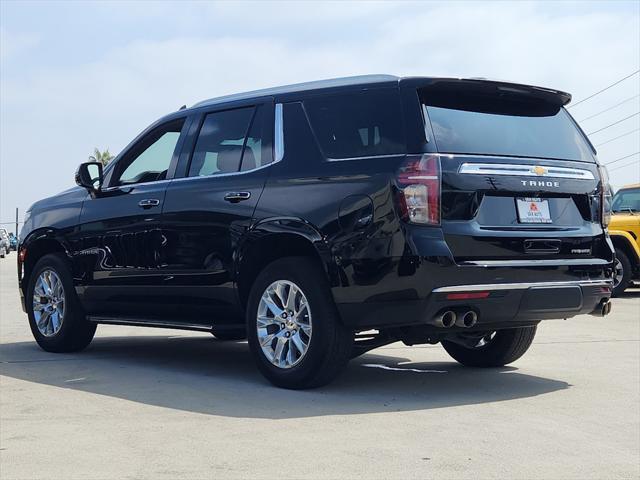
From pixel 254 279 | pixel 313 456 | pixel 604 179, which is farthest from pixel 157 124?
pixel 313 456

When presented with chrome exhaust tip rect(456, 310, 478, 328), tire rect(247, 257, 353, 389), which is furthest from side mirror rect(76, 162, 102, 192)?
chrome exhaust tip rect(456, 310, 478, 328)

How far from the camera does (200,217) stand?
24.3 ft

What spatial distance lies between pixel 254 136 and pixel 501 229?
1962 mm

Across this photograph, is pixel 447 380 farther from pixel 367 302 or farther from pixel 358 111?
pixel 358 111

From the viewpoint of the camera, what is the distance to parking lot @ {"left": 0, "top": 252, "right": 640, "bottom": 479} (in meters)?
4.77

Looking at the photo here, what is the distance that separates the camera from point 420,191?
6.16m

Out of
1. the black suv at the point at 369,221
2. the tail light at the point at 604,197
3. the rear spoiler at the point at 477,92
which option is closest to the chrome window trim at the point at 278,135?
the black suv at the point at 369,221

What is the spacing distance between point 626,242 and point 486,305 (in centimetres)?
1158

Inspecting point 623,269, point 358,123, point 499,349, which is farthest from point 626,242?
point 358,123

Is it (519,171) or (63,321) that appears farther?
(63,321)

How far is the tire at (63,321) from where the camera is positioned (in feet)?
28.9

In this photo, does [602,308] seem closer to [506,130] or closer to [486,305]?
[486,305]

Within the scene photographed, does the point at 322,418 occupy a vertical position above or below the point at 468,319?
below

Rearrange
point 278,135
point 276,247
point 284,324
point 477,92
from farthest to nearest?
point 278,135 < point 276,247 < point 284,324 < point 477,92
